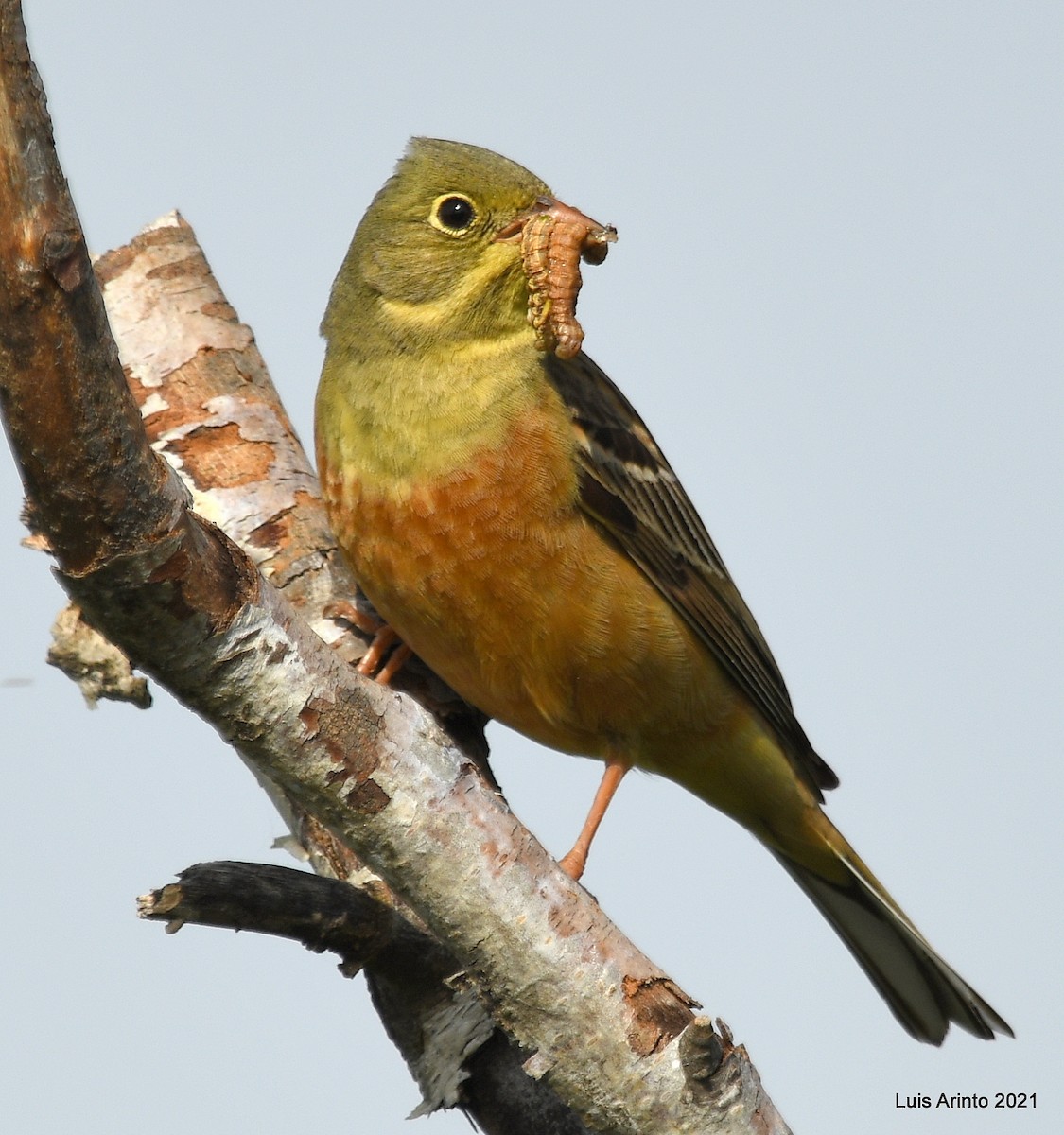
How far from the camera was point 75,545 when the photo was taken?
10.2 feet

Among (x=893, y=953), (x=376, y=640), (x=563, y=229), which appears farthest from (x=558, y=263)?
(x=893, y=953)

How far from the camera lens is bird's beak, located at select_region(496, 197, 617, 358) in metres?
→ 5.06

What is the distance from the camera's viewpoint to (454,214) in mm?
5383

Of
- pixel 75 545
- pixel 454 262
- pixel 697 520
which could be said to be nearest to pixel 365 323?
pixel 454 262

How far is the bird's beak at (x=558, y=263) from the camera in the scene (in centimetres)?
506

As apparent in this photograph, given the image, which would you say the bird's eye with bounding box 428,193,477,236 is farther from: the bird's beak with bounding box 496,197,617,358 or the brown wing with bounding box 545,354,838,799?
the brown wing with bounding box 545,354,838,799

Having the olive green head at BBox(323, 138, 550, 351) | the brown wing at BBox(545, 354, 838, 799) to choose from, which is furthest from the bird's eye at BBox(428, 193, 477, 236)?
the brown wing at BBox(545, 354, 838, 799)

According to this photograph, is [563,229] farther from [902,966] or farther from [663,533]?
[902,966]

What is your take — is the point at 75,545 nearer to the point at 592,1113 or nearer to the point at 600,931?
the point at 600,931

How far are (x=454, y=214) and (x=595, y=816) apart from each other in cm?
232

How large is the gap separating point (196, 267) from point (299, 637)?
3.22 metres

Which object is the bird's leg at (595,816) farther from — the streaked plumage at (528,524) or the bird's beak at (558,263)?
the bird's beak at (558,263)

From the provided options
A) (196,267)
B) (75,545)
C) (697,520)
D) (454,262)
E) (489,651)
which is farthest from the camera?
(196,267)

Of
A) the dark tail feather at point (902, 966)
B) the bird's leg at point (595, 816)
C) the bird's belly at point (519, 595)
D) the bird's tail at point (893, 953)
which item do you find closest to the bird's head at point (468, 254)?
the bird's belly at point (519, 595)
